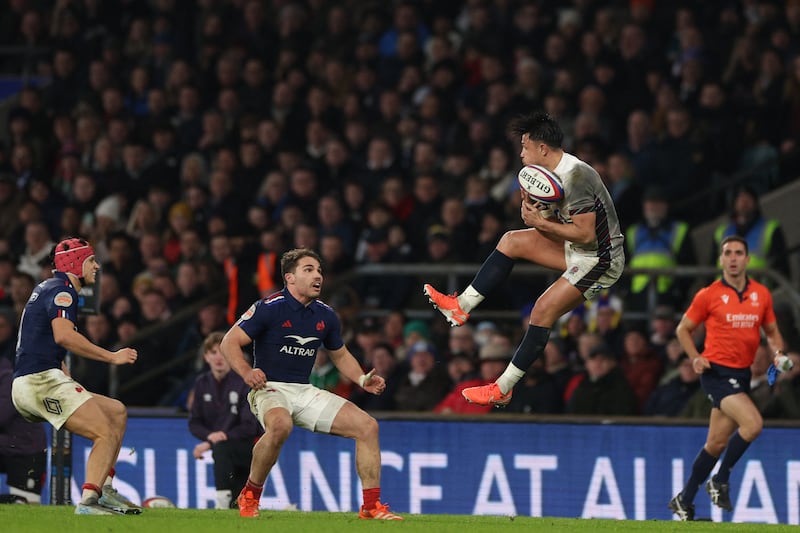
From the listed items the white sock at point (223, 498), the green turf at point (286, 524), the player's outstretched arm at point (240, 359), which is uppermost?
the player's outstretched arm at point (240, 359)

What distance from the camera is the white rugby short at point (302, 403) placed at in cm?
1120

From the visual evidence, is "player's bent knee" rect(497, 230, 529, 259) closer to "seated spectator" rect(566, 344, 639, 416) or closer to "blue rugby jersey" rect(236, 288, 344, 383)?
"blue rugby jersey" rect(236, 288, 344, 383)

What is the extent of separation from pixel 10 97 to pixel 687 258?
11054 millimetres

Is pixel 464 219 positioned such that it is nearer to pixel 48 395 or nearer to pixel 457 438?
pixel 457 438

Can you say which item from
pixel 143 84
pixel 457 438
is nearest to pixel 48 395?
pixel 457 438

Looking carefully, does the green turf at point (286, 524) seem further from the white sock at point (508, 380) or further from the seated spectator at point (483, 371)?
the seated spectator at point (483, 371)

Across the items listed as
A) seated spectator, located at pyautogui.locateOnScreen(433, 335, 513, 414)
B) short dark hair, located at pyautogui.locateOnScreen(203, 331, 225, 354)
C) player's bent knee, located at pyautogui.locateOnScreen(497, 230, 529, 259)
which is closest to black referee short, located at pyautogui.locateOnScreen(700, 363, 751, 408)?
seated spectator, located at pyautogui.locateOnScreen(433, 335, 513, 414)

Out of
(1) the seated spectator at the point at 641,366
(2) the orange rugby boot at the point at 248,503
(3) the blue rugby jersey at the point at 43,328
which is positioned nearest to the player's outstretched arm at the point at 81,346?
(3) the blue rugby jersey at the point at 43,328

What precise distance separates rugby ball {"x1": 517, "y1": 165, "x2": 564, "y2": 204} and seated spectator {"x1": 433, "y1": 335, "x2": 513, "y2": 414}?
4361mm

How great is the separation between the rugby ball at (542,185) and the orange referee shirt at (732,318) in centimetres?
321

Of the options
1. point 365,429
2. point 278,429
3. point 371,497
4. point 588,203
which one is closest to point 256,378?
point 278,429

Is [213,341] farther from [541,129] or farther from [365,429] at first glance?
[541,129]

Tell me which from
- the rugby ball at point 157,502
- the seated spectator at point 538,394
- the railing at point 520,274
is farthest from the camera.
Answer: the railing at point 520,274

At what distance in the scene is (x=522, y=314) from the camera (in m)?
15.6
